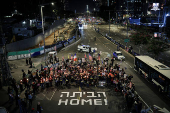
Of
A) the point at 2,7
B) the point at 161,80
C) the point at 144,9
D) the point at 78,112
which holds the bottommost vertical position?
the point at 78,112

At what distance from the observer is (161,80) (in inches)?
637

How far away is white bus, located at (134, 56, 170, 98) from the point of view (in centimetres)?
1538

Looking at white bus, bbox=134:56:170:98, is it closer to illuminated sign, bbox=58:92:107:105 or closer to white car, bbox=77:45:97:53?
illuminated sign, bbox=58:92:107:105

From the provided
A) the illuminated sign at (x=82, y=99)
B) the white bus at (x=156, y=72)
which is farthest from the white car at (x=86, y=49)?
the illuminated sign at (x=82, y=99)

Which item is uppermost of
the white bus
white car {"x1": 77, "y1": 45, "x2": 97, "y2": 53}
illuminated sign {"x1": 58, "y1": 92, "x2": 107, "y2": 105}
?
white car {"x1": 77, "y1": 45, "x2": 97, "y2": 53}

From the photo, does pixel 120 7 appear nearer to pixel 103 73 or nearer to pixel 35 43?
pixel 35 43

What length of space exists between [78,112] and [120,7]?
178m

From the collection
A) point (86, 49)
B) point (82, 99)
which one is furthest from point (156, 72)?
point (86, 49)

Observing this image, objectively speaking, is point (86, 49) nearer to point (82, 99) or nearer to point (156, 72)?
point (156, 72)

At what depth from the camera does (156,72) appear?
17.1m

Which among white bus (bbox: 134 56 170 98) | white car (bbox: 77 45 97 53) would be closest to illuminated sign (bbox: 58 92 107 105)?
white bus (bbox: 134 56 170 98)

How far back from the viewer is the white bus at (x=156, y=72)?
15381 mm

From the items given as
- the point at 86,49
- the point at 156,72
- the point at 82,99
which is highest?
the point at 86,49

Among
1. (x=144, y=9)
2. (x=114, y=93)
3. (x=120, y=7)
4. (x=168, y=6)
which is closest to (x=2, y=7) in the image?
(x=114, y=93)
